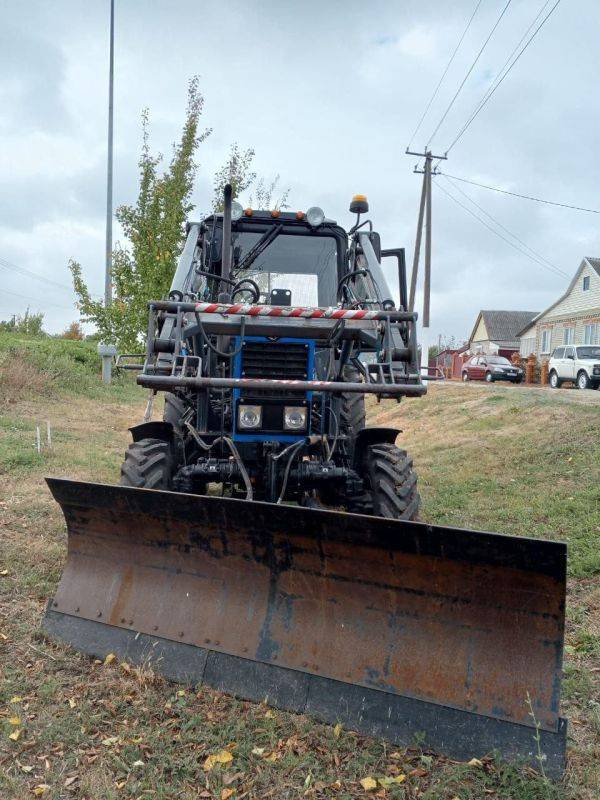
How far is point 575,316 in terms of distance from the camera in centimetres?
3575

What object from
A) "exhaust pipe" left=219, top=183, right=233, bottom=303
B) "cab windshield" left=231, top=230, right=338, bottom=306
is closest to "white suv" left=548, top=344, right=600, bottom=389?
"cab windshield" left=231, top=230, right=338, bottom=306

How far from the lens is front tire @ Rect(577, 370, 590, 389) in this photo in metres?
22.1

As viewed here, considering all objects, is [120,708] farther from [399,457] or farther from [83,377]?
[83,377]

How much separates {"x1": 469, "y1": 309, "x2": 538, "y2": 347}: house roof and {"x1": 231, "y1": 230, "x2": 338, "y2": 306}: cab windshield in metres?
47.7

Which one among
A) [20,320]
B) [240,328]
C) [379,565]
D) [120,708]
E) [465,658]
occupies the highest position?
[20,320]

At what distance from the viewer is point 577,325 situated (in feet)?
117

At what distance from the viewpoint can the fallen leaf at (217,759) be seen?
8.39ft

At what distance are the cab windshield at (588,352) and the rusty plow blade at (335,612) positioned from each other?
22136 millimetres

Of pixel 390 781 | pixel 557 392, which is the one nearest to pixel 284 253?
pixel 390 781

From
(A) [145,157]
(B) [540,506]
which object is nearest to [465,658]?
(B) [540,506]

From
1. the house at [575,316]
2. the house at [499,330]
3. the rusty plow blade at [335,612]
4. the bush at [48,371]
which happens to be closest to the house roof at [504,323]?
the house at [499,330]

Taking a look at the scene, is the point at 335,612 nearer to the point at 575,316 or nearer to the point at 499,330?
the point at 575,316

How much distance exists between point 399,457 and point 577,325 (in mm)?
34433

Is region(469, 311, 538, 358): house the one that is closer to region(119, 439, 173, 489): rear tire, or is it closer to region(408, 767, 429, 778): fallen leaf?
region(119, 439, 173, 489): rear tire
